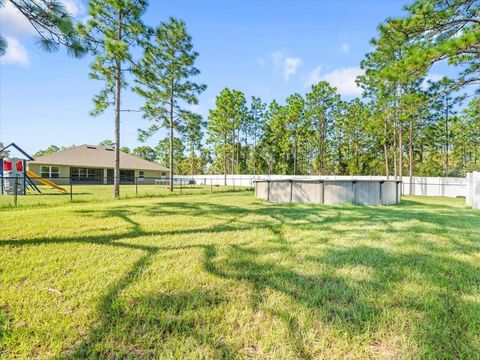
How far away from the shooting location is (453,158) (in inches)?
1300

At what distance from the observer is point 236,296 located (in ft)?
7.66

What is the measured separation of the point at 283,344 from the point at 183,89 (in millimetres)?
18904

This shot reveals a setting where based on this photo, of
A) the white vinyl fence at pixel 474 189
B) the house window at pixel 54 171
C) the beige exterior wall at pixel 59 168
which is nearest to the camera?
the white vinyl fence at pixel 474 189

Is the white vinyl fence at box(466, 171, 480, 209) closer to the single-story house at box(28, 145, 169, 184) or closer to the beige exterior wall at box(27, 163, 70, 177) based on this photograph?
the single-story house at box(28, 145, 169, 184)

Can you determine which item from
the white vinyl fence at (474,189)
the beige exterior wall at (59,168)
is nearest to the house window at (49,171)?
the beige exterior wall at (59,168)

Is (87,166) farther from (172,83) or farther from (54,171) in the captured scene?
(172,83)

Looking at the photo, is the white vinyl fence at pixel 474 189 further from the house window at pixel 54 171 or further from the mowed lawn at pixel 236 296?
the house window at pixel 54 171

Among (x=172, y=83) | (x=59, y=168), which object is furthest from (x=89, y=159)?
(x=172, y=83)

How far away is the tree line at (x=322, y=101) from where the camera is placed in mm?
5902

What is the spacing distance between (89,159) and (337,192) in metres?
26.7

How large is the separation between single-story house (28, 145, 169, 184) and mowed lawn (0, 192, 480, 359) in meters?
A: 23.7

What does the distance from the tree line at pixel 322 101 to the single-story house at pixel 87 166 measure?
897 cm

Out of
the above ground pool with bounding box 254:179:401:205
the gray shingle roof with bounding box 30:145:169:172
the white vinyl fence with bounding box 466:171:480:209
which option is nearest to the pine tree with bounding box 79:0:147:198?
the above ground pool with bounding box 254:179:401:205

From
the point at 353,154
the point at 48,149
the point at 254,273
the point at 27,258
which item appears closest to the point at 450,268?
the point at 254,273
